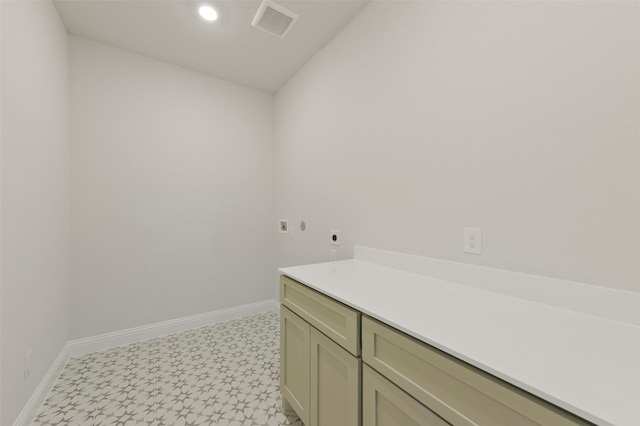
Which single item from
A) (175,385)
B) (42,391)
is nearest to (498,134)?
(175,385)

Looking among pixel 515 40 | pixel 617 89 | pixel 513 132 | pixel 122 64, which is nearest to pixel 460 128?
pixel 513 132

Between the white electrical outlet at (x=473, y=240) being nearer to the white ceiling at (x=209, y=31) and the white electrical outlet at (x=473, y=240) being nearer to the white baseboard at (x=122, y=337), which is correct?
the white ceiling at (x=209, y=31)

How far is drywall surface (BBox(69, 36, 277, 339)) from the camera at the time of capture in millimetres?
2166

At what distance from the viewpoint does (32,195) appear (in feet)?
4.87

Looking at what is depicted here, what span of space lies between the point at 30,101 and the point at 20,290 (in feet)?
3.61

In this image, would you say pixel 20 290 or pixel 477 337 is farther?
pixel 20 290

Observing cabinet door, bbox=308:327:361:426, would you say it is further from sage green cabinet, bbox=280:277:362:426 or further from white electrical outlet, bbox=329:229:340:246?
white electrical outlet, bbox=329:229:340:246

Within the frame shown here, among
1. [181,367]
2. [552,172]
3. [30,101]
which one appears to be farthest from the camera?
[181,367]

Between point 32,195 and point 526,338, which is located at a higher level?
point 32,195

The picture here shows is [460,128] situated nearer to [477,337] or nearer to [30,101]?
[477,337]

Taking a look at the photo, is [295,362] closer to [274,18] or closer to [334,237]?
[334,237]

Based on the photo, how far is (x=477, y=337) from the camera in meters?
0.71

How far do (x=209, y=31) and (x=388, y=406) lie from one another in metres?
2.75

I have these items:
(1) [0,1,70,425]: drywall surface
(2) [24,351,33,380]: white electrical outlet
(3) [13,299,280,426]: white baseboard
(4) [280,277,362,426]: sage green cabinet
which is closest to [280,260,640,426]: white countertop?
(4) [280,277,362,426]: sage green cabinet
